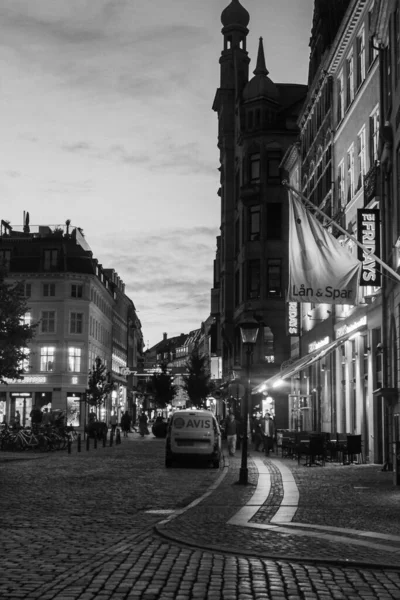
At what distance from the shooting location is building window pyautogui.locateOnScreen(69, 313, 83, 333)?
3305 inches

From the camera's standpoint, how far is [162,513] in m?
15.4

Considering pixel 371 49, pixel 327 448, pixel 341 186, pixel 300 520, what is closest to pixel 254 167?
pixel 341 186

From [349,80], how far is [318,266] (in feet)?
61.1

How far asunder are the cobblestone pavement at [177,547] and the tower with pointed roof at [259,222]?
44.8 metres

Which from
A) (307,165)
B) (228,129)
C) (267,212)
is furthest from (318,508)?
(228,129)

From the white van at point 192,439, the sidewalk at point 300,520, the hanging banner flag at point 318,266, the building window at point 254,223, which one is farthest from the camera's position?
the building window at point 254,223

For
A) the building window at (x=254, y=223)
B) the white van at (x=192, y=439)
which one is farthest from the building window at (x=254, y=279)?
the white van at (x=192, y=439)

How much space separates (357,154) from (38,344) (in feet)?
172

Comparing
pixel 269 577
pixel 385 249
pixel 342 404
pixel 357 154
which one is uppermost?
pixel 357 154

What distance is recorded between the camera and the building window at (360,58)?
114 ft

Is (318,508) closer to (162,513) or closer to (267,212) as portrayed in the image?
(162,513)

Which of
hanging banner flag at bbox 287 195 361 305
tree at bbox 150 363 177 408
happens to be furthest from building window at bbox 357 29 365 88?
tree at bbox 150 363 177 408

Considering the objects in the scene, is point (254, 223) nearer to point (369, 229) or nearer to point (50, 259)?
point (50, 259)

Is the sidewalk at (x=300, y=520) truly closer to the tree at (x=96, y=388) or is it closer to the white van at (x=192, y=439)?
the white van at (x=192, y=439)
